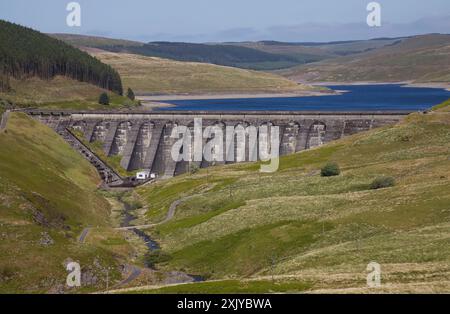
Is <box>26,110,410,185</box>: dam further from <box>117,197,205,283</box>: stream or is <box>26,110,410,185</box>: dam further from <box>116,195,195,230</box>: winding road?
<box>116,195,195,230</box>: winding road

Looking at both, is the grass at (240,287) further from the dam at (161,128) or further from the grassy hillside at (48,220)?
the dam at (161,128)

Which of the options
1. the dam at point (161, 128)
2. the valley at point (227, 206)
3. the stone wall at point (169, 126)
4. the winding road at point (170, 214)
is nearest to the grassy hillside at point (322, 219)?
the valley at point (227, 206)

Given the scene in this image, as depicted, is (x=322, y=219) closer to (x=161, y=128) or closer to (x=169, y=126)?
(x=169, y=126)

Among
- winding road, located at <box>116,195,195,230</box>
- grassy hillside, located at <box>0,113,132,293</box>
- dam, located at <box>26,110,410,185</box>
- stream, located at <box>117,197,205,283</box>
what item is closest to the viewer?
grassy hillside, located at <box>0,113,132,293</box>

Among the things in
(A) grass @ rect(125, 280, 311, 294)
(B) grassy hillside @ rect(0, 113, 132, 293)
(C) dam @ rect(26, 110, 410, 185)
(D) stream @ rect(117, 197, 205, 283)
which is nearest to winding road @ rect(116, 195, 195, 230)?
(D) stream @ rect(117, 197, 205, 283)

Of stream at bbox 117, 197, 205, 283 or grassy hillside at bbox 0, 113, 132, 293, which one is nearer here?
grassy hillside at bbox 0, 113, 132, 293

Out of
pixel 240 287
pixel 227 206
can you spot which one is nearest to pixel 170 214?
pixel 227 206
